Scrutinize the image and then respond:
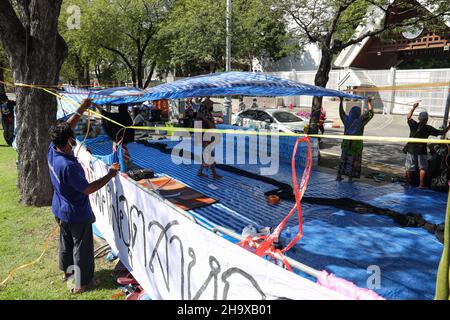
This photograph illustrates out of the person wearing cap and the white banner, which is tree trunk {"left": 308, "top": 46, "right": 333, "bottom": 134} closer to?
the person wearing cap

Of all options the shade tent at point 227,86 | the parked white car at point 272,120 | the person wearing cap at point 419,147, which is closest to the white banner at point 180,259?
the shade tent at point 227,86

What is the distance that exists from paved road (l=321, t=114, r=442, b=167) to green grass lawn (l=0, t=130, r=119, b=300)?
9119 mm

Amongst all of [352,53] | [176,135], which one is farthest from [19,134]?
[352,53]

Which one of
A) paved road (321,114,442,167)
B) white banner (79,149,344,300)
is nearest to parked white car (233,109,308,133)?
paved road (321,114,442,167)

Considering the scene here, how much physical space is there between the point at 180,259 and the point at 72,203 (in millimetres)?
1611

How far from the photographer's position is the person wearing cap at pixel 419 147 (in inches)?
281

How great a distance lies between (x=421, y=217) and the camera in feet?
19.4

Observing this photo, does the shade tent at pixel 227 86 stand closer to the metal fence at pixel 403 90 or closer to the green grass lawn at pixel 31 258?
the green grass lawn at pixel 31 258

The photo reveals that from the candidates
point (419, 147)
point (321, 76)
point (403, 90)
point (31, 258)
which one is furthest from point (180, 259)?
point (403, 90)

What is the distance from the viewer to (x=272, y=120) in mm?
13641

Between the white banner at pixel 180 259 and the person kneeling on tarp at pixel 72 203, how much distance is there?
1.20 feet

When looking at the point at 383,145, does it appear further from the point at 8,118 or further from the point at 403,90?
the point at 8,118
